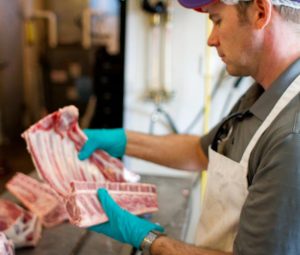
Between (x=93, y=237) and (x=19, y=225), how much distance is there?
0.22 metres

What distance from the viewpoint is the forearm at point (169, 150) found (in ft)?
4.42

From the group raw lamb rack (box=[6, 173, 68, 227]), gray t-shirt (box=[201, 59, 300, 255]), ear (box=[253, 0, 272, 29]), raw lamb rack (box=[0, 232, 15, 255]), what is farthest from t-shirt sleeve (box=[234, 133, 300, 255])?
raw lamb rack (box=[6, 173, 68, 227])

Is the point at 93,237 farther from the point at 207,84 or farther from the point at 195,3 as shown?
the point at 207,84

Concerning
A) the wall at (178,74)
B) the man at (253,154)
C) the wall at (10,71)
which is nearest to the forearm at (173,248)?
the man at (253,154)

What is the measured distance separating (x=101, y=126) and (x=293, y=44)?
5.38 feet

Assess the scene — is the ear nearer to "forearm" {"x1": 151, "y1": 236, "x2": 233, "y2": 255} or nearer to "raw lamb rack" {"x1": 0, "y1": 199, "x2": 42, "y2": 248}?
"forearm" {"x1": 151, "y1": 236, "x2": 233, "y2": 255}

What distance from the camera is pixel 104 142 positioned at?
130 cm

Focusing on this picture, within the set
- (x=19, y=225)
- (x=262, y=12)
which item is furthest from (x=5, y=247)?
(x=262, y=12)

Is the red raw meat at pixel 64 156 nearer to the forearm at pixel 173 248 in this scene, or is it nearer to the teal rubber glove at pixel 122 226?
the teal rubber glove at pixel 122 226

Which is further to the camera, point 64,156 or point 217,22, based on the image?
point 64,156

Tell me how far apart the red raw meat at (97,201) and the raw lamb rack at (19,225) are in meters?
0.13

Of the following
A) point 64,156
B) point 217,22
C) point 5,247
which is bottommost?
point 5,247

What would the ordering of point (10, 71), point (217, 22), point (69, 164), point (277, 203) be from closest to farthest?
point (277, 203) < point (217, 22) < point (69, 164) < point (10, 71)

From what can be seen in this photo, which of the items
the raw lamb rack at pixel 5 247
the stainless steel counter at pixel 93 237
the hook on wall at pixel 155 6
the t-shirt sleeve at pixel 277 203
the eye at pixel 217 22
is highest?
the hook on wall at pixel 155 6
